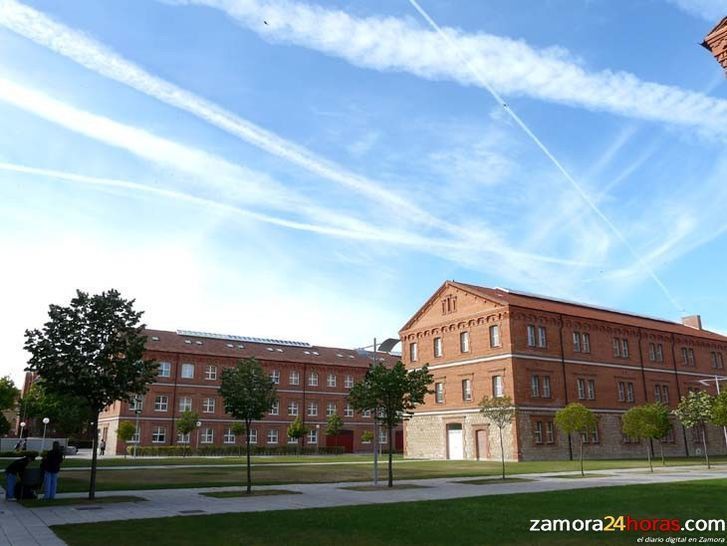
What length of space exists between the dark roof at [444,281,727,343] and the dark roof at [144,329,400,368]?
1781 centimetres

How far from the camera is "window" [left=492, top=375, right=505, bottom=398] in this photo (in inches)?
1667

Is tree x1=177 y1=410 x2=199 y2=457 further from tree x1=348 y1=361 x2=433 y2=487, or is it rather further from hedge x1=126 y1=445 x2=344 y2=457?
tree x1=348 y1=361 x2=433 y2=487

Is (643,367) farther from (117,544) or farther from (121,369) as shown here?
(117,544)

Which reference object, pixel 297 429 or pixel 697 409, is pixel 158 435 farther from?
pixel 697 409

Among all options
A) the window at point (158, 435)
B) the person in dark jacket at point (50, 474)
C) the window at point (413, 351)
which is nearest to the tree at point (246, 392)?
the person in dark jacket at point (50, 474)

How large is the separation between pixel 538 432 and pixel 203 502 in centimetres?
3132

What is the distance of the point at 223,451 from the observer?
184 feet

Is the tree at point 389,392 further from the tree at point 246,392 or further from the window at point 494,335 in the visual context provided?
the window at point 494,335

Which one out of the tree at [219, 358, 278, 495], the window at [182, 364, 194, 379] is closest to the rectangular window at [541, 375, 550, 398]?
the tree at [219, 358, 278, 495]

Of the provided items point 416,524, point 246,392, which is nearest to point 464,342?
point 246,392

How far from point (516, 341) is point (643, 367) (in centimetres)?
1605

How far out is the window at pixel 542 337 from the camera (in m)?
44.2

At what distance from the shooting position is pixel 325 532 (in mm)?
10844

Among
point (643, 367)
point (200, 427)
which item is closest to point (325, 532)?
point (643, 367)
